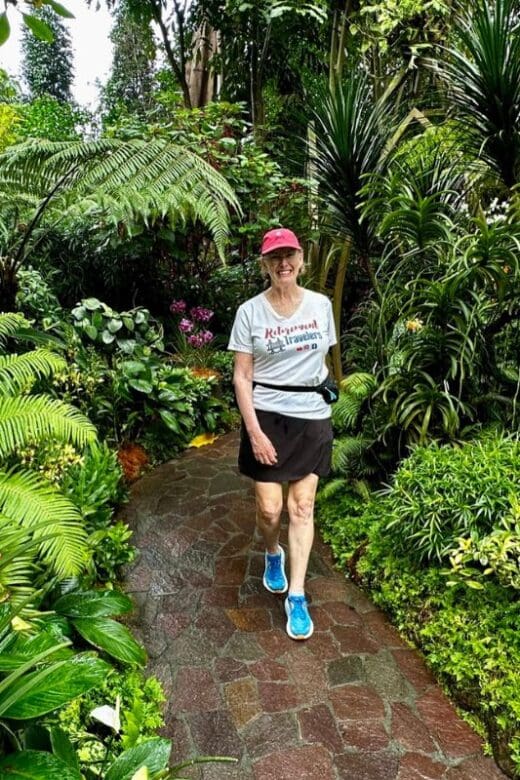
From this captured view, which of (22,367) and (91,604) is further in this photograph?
(22,367)

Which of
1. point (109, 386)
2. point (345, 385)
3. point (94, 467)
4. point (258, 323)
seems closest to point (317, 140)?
point (345, 385)

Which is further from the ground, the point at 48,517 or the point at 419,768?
the point at 48,517

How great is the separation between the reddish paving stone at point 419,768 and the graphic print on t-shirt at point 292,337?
1.45 metres

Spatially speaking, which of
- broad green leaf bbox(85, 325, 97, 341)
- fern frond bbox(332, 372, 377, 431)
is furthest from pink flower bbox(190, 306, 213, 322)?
fern frond bbox(332, 372, 377, 431)

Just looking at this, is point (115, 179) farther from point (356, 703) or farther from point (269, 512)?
point (356, 703)

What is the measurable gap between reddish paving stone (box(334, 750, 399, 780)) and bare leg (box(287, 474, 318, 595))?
2.02ft

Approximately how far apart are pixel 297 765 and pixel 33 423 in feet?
5.36

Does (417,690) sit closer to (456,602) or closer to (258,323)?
(456,602)

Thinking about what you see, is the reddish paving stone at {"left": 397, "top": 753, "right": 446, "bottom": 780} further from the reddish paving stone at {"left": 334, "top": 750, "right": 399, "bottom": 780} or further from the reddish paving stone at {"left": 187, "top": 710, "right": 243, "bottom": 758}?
the reddish paving stone at {"left": 187, "top": 710, "right": 243, "bottom": 758}

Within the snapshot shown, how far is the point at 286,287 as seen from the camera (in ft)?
6.19

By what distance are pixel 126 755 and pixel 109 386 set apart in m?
2.59

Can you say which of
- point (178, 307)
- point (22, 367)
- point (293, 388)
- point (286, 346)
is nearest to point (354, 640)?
point (293, 388)

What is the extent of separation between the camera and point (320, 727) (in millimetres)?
1684

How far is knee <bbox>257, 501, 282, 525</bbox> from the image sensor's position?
6.64 ft
